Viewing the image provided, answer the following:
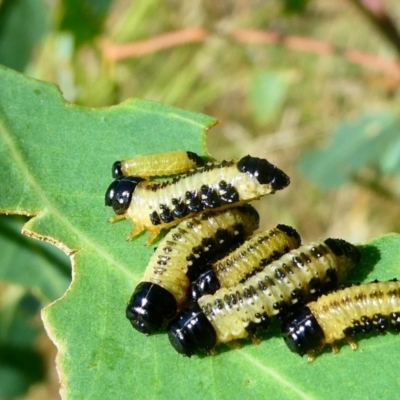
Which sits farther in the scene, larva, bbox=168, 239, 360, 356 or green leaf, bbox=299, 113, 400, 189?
green leaf, bbox=299, 113, 400, 189

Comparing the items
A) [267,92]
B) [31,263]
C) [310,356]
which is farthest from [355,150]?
[310,356]

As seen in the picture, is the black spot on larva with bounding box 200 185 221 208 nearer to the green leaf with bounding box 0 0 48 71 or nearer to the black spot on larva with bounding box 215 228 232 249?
the black spot on larva with bounding box 215 228 232 249

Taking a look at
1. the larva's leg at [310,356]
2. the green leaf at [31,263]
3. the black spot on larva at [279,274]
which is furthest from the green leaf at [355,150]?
the larva's leg at [310,356]

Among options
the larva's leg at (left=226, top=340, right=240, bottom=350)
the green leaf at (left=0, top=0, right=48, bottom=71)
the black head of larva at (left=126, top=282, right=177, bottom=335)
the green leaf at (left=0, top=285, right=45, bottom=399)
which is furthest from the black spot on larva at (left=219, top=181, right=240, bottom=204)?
the green leaf at (left=0, top=285, right=45, bottom=399)

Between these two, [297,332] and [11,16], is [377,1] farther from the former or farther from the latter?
[297,332]

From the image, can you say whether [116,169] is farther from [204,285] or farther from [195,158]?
[204,285]

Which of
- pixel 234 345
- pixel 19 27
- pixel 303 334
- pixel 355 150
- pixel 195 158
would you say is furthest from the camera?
pixel 355 150
